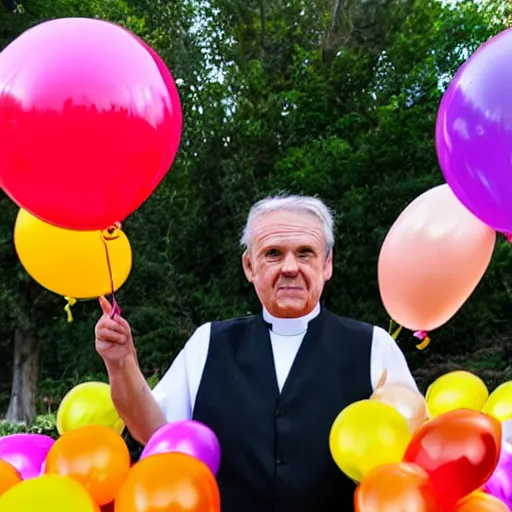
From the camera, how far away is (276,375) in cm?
215

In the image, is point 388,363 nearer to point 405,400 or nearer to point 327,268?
point 405,400

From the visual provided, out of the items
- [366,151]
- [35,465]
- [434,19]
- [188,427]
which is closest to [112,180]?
[188,427]

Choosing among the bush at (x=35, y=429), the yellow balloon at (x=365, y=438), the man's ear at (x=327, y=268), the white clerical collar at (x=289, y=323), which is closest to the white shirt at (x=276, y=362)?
the white clerical collar at (x=289, y=323)

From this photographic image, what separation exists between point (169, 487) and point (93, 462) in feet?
1.03

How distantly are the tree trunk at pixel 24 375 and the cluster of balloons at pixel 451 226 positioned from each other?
938cm

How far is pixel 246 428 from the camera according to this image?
2076 millimetres

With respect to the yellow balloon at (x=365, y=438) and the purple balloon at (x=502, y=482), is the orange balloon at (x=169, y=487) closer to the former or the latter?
the yellow balloon at (x=365, y=438)

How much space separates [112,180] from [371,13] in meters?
10.9

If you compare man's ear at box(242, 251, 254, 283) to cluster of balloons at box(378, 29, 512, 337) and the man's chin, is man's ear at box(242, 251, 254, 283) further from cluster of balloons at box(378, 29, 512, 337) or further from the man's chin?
cluster of balloons at box(378, 29, 512, 337)

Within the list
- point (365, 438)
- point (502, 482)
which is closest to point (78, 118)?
point (365, 438)

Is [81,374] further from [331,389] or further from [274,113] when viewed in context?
[331,389]

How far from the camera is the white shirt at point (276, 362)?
→ 2.17 meters

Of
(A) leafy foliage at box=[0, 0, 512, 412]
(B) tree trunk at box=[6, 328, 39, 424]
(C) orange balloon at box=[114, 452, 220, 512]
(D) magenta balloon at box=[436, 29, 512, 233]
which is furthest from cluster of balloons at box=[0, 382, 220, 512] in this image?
(B) tree trunk at box=[6, 328, 39, 424]

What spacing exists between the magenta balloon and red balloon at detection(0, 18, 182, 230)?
0.70m
